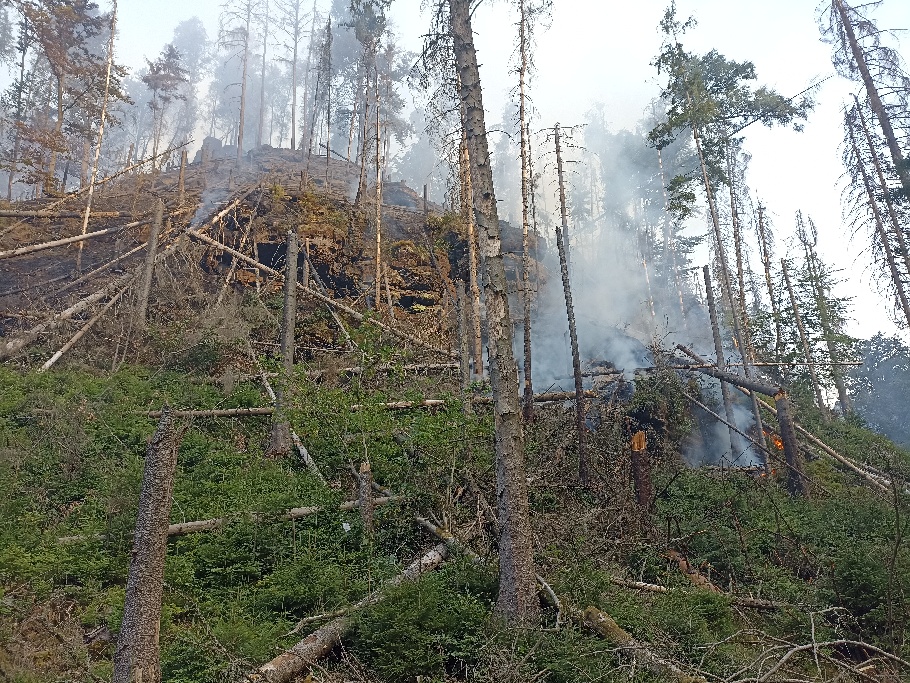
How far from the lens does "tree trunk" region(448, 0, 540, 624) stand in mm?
5152

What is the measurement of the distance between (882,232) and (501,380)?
17585mm

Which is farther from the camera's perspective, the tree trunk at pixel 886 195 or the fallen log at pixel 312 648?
the tree trunk at pixel 886 195

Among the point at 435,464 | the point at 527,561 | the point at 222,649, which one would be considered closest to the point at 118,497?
the point at 222,649

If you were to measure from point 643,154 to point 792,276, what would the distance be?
89.0 feet

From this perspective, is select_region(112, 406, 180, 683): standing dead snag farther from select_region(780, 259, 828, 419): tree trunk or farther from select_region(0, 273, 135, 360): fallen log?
select_region(780, 259, 828, 419): tree trunk

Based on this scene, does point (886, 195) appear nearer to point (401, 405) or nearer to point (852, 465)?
point (852, 465)

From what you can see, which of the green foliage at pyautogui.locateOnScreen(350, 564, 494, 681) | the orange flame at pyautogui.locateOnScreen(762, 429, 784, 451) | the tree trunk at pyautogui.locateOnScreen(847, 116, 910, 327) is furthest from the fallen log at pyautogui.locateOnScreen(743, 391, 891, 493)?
the green foliage at pyautogui.locateOnScreen(350, 564, 494, 681)

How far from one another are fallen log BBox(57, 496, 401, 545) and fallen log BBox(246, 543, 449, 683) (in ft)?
6.93

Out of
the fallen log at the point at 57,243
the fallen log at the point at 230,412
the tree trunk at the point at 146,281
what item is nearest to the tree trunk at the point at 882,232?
the fallen log at the point at 230,412

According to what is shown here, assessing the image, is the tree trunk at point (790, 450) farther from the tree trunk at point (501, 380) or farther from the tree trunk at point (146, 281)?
the tree trunk at point (146, 281)

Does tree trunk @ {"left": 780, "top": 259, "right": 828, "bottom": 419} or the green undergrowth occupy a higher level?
tree trunk @ {"left": 780, "top": 259, "right": 828, "bottom": 419}

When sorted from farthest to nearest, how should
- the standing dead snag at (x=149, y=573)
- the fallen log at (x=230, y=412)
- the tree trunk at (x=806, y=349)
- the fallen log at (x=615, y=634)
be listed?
the tree trunk at (x=806, y=349) → the fallen log at (x=230, y=412) → the fallen log at (x=615, y=634) → the standing dead snag at (x=149, y=573)

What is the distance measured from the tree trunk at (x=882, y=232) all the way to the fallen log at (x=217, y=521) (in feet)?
56.6

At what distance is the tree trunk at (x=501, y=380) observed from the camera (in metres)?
5.15
